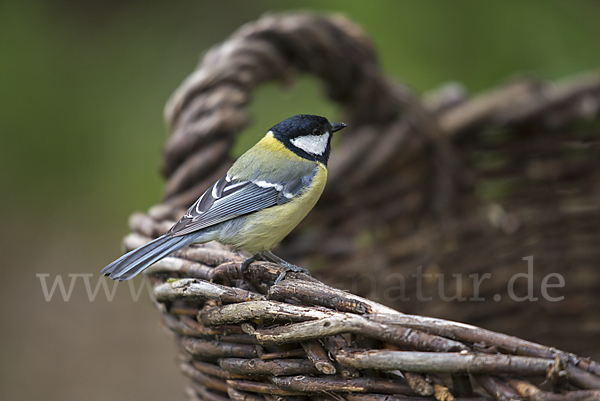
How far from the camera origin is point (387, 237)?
166cm

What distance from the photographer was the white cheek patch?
118 centimetres

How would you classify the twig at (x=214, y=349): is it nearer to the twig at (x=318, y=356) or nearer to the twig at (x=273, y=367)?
the twig at (x=273, y=367)

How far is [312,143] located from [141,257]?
498mm

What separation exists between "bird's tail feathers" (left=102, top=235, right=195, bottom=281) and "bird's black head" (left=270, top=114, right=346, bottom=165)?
371 millimetres

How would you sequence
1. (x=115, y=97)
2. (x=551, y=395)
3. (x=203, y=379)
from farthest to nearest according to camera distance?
(x=115, y=97), (x=203, y=379), (x=551, y=395)

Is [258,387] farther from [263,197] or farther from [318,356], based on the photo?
[263,197]

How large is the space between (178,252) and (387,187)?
2.84 ft

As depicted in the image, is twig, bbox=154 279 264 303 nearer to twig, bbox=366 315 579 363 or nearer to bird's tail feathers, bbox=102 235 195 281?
bird's tail feathers, bbox=102 235 195 281

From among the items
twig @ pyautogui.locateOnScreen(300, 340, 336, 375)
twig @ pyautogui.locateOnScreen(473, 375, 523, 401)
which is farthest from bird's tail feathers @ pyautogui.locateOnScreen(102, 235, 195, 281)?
twig @ pyautogui.locateOnScreen(473, 375, 523, 401)

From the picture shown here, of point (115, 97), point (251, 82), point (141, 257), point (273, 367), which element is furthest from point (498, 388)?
point (115, 97)

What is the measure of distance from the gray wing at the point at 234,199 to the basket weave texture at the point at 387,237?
0.06 metres

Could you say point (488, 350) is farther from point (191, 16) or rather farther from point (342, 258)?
point (191, 16)

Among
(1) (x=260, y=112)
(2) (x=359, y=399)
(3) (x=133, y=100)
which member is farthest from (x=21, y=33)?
(2) (x=359, y=399)

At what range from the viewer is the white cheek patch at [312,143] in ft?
3.88
